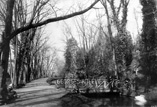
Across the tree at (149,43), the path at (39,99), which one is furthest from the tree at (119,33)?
the path at (39,99)

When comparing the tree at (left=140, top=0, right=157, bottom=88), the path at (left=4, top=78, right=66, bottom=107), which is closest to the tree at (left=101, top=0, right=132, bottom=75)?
the tree at (left=140, top=0, right=157, bottom=88)

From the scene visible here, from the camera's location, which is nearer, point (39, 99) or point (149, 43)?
point (39, 99)

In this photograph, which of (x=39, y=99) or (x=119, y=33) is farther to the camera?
(x=119, y=33)

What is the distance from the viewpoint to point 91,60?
32625mm

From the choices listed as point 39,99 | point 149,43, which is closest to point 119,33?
point 149,43

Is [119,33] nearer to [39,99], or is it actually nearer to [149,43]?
[149,43]

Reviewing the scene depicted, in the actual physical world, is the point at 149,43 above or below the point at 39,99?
above

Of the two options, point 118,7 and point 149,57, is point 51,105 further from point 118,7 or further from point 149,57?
point 118,7

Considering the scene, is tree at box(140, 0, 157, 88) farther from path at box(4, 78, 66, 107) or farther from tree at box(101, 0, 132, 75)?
path at box(4, 78, 66, 107)

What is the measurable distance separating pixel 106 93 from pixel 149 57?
753 cm

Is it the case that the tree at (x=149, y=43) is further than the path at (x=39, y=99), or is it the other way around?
the tree at (x=149, y=43)

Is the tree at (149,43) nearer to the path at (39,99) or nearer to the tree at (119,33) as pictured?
the tree at (119,33)

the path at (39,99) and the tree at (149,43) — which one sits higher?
the tree at (149,43)

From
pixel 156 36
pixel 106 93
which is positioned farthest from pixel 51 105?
pixel 156 36
